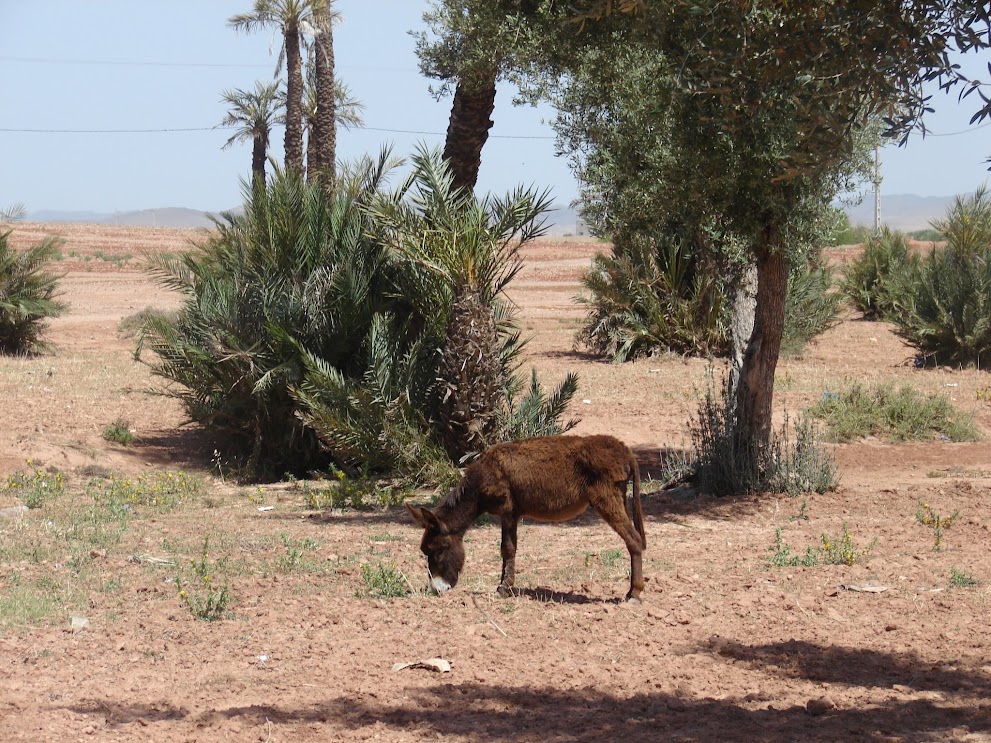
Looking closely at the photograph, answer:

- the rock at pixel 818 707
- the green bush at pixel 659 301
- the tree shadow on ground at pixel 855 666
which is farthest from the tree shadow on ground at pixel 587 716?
the green bush at pixel 659 301

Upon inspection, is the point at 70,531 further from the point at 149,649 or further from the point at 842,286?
the point at 842,286

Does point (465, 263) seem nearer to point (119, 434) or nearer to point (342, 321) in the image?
point (342, 321)

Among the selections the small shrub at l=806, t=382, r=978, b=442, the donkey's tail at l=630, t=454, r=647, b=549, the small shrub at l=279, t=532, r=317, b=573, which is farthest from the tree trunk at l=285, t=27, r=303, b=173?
the donkey's tail at l=630, t=454, r=647, b=549

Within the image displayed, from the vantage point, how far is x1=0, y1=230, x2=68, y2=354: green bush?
20.2 m

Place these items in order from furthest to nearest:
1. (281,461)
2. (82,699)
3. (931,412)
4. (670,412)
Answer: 1. (670,412)
2. (931,412)
3. (281,461)
4. (82,699)

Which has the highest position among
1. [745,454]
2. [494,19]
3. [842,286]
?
[494,19]

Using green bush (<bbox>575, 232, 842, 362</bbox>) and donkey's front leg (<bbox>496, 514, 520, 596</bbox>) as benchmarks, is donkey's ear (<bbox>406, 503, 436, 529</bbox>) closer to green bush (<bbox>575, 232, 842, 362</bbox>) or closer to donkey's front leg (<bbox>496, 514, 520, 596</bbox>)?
donkey's front leg (<bbox>496, 514, 520, 596</bbox>)

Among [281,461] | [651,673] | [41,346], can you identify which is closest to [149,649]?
[651,673]

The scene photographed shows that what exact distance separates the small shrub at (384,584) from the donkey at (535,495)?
0.68 feet

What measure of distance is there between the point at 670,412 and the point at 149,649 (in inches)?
421

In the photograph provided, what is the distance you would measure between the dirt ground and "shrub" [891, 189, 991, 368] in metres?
8.44

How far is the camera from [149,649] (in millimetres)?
6004

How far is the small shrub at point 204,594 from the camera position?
656cm

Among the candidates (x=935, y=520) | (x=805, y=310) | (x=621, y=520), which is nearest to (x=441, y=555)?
(x=621, y=520)
